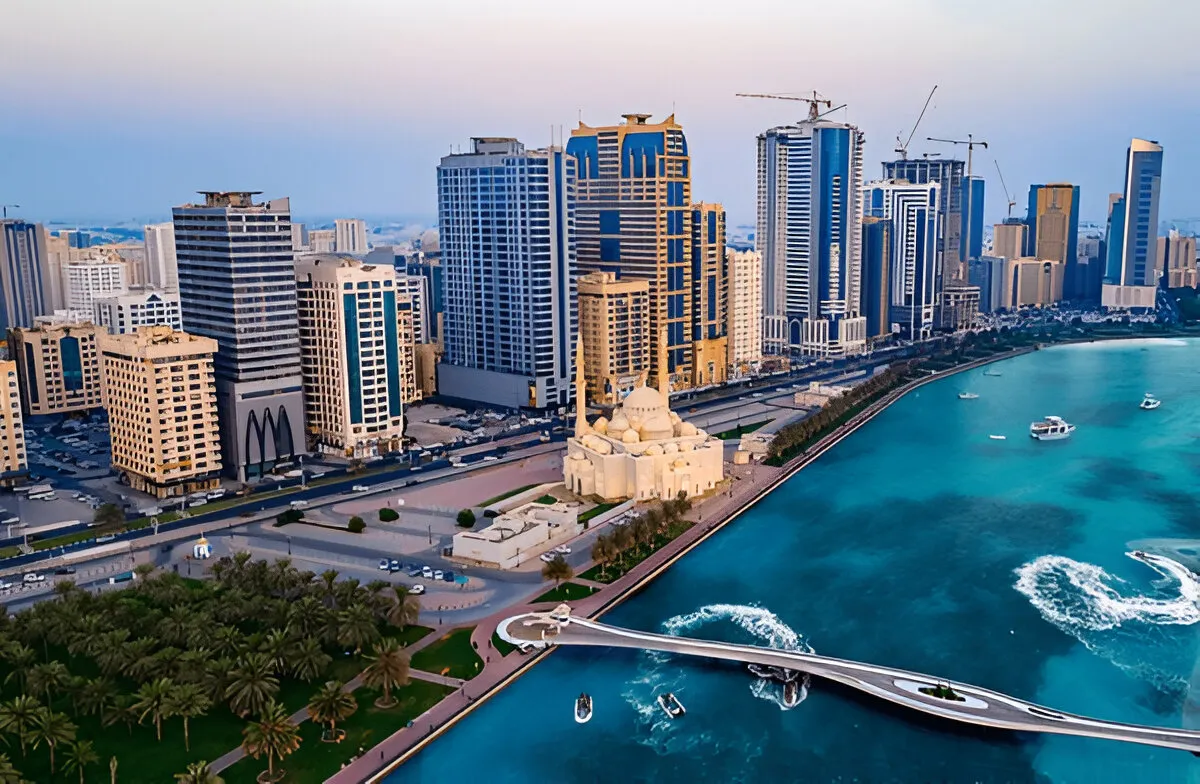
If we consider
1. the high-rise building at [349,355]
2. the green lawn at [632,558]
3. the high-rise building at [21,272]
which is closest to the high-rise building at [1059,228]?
the high-rise building at [349,355]

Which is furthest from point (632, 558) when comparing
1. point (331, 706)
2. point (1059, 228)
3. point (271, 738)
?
point (1059, 228)

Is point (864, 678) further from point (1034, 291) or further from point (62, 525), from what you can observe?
point (1034, 291)

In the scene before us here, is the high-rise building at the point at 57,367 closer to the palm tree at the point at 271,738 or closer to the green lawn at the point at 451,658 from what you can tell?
the green lawn at the point at 451,658

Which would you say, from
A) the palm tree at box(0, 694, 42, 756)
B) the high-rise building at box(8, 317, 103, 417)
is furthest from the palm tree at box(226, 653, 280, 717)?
the high-rise building at box(8, 317, 103, 417)

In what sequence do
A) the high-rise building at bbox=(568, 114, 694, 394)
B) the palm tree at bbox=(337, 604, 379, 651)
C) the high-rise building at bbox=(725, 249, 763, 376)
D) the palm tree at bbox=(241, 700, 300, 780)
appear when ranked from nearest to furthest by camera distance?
the palm tree at bbox=(241, 700, 300, 780), the palm tree at bbox=(337, 604, 379, 651), the high-rise building at bbox=(568, 114, 694, 394), the high-rise building at bbox=(725, 249, 763, 376)

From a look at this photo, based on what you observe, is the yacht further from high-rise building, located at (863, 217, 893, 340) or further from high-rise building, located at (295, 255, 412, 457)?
high-rise building, located at (295, 255, 412, 457)

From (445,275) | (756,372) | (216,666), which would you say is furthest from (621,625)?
(756,372)
